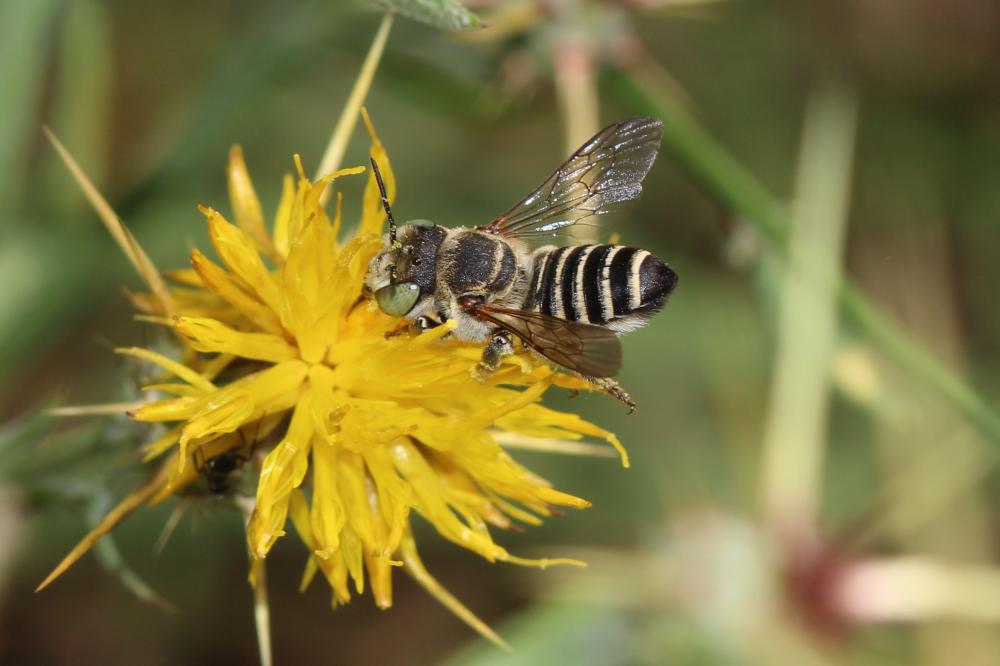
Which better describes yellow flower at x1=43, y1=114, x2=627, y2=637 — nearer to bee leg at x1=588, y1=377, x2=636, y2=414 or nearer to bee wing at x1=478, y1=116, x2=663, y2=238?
bee leg at x1=588, y1=377, x2=636, y2=414

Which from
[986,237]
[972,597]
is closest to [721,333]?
[986,237]

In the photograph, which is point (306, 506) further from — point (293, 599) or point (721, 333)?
point (721, 333)

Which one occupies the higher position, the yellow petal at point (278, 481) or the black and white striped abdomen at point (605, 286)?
the black and white striped abdomen at point (605, 286)

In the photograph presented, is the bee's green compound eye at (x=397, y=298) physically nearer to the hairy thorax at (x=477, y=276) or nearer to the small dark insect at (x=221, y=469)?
the hairy thorax at (x=477, y=276)

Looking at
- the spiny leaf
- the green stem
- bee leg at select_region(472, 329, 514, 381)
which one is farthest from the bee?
the green stem

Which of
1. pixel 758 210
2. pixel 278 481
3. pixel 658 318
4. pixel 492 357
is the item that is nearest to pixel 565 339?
pixel 492 357

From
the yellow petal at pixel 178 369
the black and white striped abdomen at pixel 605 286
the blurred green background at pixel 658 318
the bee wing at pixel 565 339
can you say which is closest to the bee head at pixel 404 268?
the bee wing at pixel 565 339
